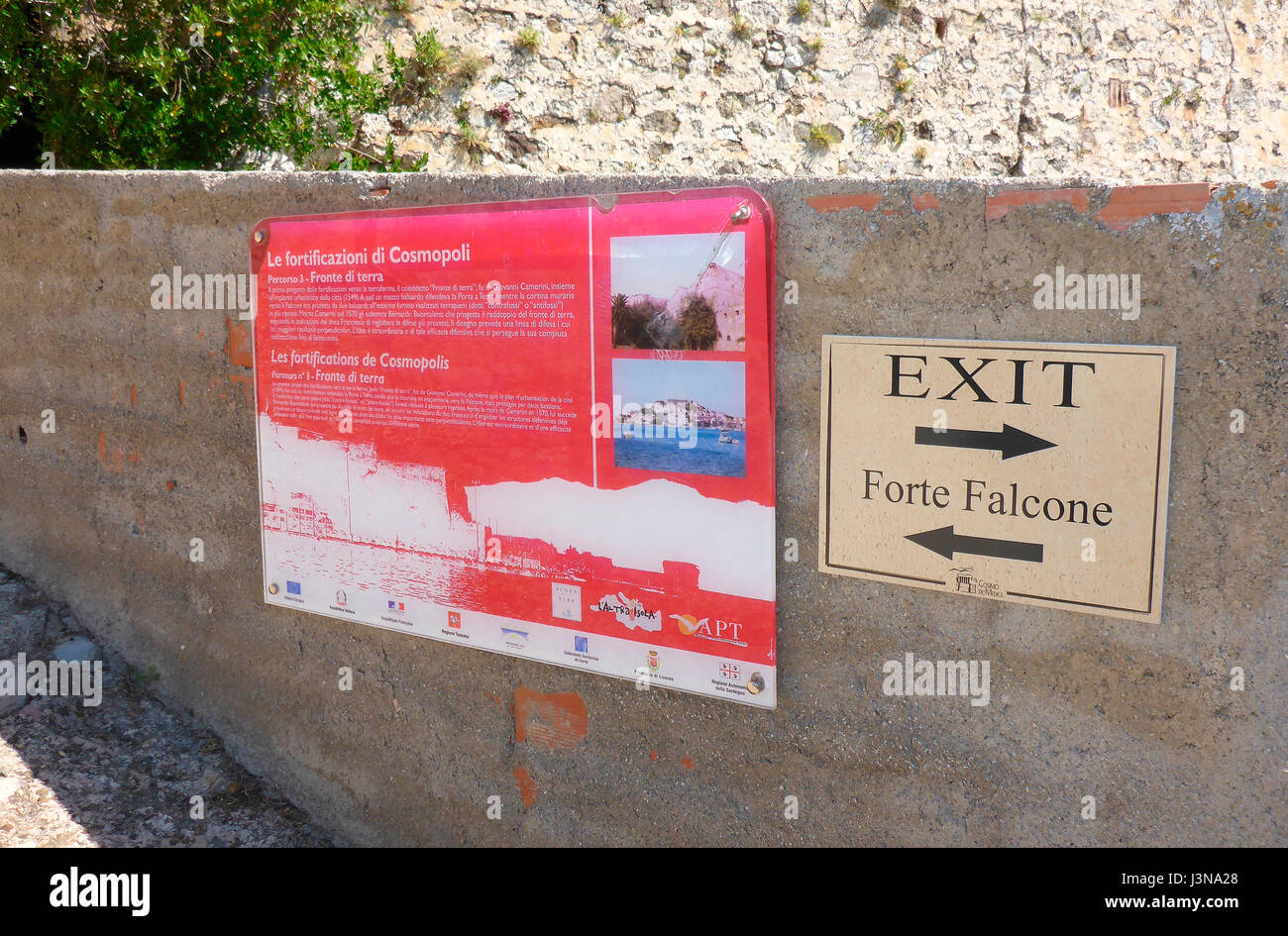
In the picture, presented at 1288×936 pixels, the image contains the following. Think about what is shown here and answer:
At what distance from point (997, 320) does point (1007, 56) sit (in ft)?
18.2

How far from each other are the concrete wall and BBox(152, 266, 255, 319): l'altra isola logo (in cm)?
5

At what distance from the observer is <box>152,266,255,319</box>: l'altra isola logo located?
299 centimetres

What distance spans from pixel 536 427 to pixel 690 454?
45cm

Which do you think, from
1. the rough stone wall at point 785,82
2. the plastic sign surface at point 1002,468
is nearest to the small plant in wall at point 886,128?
the rough stone wall at point 785,82

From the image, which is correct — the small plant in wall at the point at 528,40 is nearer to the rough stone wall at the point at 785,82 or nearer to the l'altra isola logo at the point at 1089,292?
the rough stone wall at the point at 785,82

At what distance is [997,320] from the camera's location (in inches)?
74.5

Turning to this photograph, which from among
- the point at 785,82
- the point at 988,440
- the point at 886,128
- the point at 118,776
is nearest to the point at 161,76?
the point at 118,776

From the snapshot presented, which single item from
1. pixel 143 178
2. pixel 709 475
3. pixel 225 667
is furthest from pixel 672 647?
pixel 143 178

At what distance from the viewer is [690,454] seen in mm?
2217

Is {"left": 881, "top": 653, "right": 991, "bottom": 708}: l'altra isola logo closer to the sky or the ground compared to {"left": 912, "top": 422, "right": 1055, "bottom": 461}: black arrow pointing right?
Answer: closer to the ground

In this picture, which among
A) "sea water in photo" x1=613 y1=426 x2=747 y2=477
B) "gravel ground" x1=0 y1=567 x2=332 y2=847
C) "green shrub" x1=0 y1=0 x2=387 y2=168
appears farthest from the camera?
"green shrub" x1=0 y1=0 x2=387 y2=168

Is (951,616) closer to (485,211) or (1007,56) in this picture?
(485,211)

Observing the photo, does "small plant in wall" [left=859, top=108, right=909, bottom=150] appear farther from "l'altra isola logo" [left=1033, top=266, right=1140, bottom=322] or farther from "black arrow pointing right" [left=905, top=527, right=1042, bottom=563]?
"black arrow pointing right" [left=905, top=527, right=1042, bottom=563]

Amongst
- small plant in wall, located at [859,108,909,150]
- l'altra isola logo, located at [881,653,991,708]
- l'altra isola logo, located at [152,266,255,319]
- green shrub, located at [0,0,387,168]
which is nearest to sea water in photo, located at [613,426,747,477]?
l'altra isola logo, located at [881,653,991,708]
